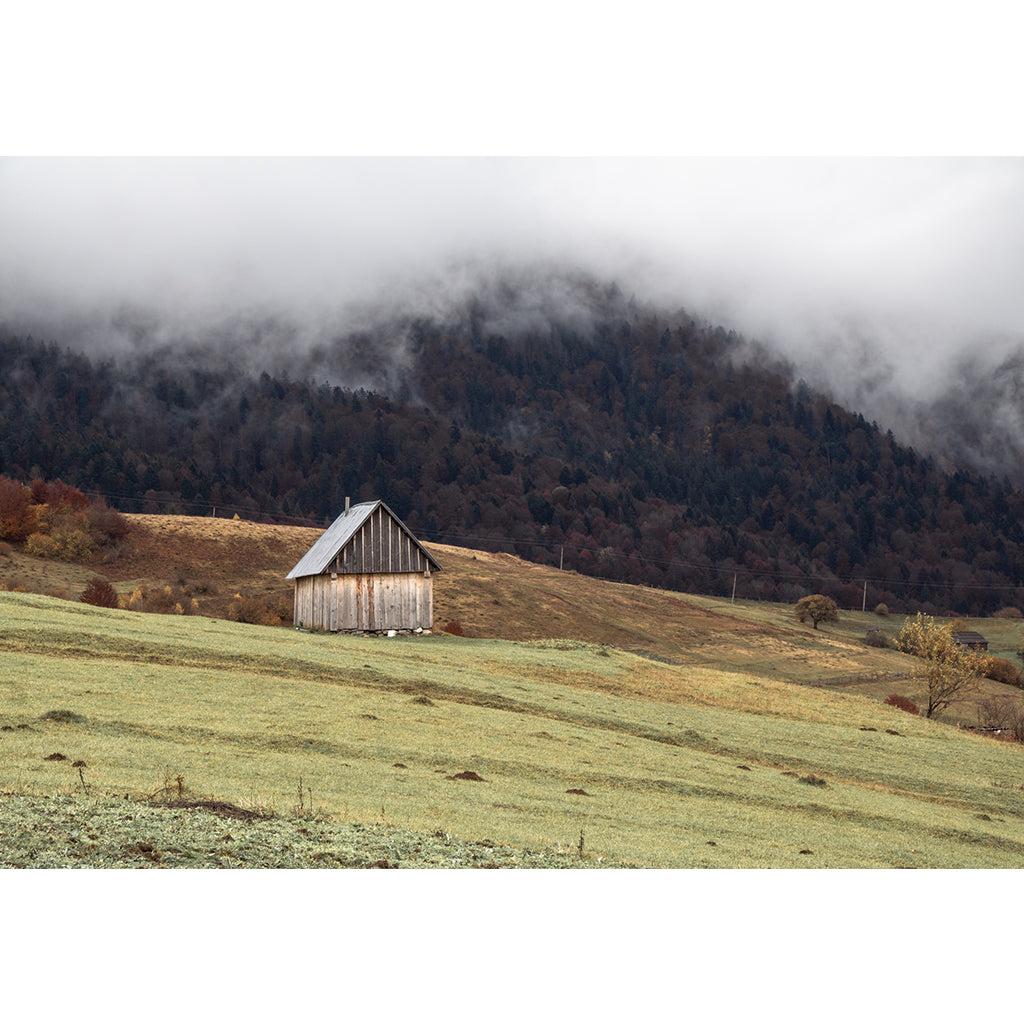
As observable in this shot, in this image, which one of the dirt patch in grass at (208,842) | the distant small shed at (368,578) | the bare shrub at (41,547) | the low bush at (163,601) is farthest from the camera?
the bare shrub at (41,547)

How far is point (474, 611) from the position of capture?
93.2m

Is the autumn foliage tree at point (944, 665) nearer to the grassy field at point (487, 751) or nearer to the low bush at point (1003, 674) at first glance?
the grassy field at point (487, 751)

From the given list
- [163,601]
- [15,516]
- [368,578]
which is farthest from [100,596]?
[15,516]

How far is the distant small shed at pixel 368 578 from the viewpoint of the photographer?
6550 centimetres

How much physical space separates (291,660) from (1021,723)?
43654mm

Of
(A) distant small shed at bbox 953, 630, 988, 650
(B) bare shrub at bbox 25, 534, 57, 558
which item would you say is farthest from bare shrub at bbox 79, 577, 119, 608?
(A) distant small shed at bbox 953, 630, 988, 650

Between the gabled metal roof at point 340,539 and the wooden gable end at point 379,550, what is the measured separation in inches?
10.9

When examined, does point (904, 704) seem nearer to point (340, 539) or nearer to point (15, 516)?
point (340, 539)

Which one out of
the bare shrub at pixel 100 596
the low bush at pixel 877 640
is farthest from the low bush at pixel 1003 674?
the bare shrub at pixel 100 596

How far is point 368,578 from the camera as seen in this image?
66312 millimetres

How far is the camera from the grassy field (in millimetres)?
19594

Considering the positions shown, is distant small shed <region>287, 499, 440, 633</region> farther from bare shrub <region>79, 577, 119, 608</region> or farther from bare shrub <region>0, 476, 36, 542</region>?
bare shrub <region>0, 476, 36, 542</region>

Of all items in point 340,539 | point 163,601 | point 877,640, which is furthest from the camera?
point 877,640

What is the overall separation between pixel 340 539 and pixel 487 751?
40930 millimetres
